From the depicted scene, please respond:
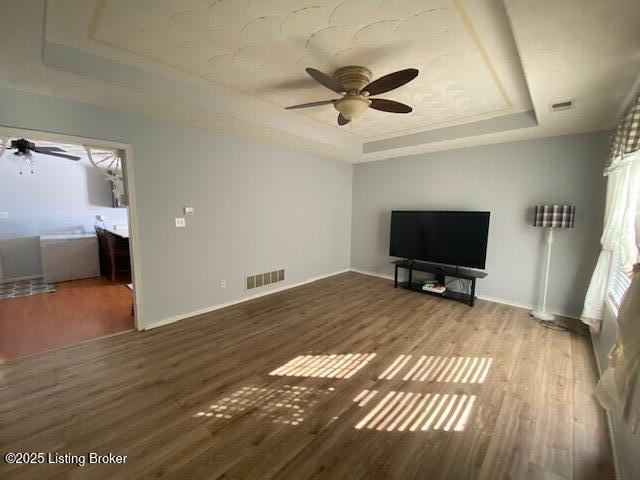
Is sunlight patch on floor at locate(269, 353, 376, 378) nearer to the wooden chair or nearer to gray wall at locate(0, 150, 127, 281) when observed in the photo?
the wooden chair

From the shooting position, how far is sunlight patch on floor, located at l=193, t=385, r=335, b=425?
6.14 ft

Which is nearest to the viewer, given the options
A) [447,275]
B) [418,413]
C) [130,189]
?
[418,413]

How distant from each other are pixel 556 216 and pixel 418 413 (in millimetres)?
3087

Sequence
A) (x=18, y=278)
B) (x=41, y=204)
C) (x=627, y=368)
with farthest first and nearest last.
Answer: (x=41, y=204) → (x=18, y=278) → (x=627, y=368)

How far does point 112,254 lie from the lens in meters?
4.93

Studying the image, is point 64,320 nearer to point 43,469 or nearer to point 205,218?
point 205,218

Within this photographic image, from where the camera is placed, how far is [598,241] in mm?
3342

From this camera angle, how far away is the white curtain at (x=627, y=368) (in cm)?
121

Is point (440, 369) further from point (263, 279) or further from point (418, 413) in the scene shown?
point (263, 279)

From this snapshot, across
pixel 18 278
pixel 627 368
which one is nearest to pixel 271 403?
pixel 627 368

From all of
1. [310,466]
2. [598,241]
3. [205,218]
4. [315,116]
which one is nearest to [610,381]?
[310,466]

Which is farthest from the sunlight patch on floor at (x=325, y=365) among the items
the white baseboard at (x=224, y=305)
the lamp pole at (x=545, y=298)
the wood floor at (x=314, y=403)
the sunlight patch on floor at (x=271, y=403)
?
the lamp pole at (x=545, y=298)

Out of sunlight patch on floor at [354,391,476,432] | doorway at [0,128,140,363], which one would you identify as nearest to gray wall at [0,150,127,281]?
doorway at [0,128,140,363]

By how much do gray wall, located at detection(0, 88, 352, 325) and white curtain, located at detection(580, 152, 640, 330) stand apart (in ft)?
12.8
